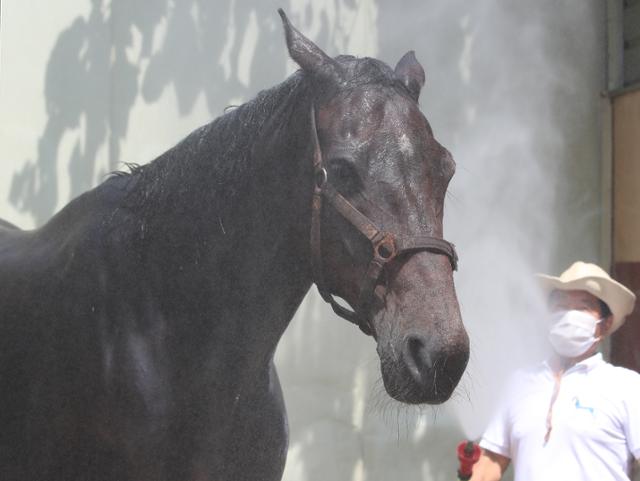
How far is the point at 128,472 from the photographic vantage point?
6.97 feet

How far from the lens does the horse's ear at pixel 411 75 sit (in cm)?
225

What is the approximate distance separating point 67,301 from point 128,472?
0.46 metres

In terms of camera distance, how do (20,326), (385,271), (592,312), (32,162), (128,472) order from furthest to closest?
(32,162) → (592,312) → (20,326) → (128,472) → (385,271)

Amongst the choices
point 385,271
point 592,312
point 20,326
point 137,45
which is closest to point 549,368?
point 592,312

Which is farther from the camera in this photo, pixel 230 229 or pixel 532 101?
pixel 532 101

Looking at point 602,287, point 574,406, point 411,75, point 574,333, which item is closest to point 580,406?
point 574,406

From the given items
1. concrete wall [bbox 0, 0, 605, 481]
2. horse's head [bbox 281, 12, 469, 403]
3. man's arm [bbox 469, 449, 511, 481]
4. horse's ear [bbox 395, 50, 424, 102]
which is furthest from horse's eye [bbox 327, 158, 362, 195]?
concrete wall [bbox 0, 0, 605, 481]

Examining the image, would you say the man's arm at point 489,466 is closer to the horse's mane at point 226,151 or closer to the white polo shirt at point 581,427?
the white polo shirt at point 581,427

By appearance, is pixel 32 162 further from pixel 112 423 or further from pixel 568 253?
pixel 568 253

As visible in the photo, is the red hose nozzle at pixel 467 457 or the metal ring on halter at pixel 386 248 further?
the red hose nozzle at pixel 467 457

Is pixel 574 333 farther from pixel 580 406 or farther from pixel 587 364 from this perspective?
pixel 580 406

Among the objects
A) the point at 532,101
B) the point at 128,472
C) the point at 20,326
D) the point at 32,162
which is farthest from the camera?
the point at 532,101

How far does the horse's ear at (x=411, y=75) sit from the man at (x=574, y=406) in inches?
63.0

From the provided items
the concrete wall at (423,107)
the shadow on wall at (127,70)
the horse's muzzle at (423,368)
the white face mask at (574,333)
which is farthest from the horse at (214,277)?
the shadow on wall at (127,70)
